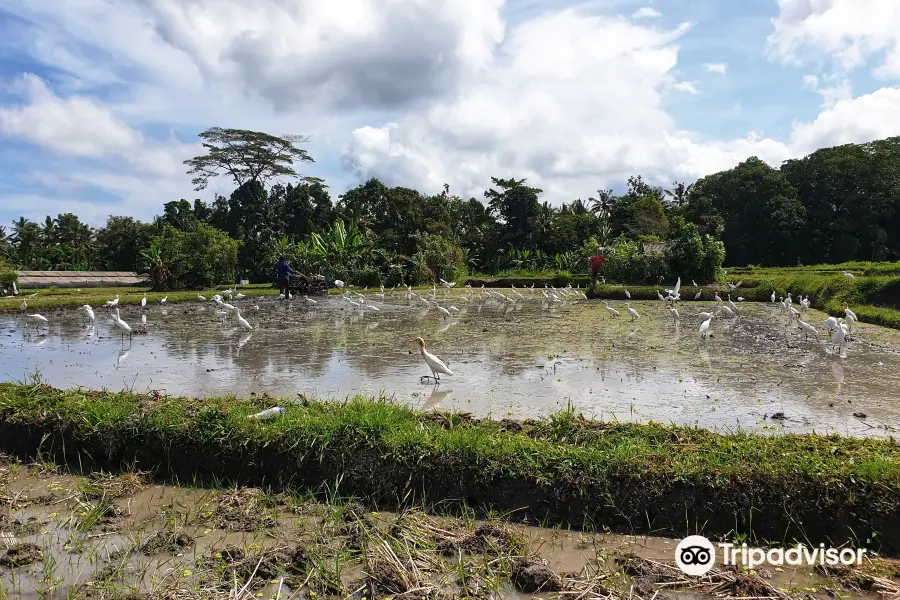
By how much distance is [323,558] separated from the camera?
317 cm

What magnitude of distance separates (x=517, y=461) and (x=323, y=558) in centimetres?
152

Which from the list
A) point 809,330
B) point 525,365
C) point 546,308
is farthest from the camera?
point 546,308

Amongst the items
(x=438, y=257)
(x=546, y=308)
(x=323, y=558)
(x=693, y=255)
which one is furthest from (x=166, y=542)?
(x=438, y=257)

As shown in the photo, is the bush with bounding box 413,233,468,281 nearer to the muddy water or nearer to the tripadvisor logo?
the muddy water

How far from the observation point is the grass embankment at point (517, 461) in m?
3.59

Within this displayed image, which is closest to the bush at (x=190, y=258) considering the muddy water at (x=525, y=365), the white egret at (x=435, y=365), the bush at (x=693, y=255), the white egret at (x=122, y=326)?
the muddy water at (x=525, y=365)

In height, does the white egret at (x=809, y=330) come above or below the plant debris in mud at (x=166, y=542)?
above

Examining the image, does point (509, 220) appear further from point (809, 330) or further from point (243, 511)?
point (243, 511)

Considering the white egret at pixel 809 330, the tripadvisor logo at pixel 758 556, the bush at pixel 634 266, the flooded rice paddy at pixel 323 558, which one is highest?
the bush at pixel 634 266

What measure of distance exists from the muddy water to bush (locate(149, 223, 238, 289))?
11.0 m

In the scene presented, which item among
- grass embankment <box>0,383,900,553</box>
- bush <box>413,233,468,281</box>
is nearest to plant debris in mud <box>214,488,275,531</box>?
grass embankment <box>0,383,900,553</box>

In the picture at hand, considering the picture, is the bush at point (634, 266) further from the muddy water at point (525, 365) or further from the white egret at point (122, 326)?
the white egret at point (122, 326)

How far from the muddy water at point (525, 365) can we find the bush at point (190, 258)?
433 inches

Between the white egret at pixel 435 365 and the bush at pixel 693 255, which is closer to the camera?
the white egret at pixel 435 365
